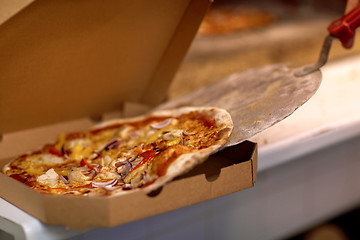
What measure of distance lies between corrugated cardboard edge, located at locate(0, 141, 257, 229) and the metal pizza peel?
0.07 meters

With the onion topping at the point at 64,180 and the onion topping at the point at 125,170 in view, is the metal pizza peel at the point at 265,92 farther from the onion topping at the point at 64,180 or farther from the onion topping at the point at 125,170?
the onion topping at the point at 64,180

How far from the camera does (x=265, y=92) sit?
1.00m

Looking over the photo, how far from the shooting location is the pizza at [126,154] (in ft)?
2.52

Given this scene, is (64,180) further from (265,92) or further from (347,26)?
(347,26)

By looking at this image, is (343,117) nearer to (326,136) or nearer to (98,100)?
(326,136)

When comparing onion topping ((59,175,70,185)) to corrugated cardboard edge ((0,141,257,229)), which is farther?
onion topping ((59,175,70,185))

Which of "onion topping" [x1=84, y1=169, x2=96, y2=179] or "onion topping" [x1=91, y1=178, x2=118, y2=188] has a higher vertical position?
"onion topping" [x1=84, y1=169, x2=96, y2=179]

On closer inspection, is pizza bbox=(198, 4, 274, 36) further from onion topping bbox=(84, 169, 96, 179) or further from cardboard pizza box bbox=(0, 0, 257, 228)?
onion topping bbox=(84, 169, 96, 179)

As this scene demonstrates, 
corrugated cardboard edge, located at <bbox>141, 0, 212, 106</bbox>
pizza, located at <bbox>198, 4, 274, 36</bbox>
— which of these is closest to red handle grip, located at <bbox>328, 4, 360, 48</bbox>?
corrugated cardboard edge, located at <bbox>141, 0, 212, 106</bbox>

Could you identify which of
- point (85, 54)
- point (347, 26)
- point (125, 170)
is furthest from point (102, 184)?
point (347, 26)

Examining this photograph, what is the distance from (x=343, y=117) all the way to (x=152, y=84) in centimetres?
56

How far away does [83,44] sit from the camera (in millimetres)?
988

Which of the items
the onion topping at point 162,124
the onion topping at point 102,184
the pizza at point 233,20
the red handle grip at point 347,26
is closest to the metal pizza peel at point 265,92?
the red handle grip at point 347,26

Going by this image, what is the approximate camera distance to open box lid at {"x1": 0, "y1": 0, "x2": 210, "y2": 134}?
2.81 ft
